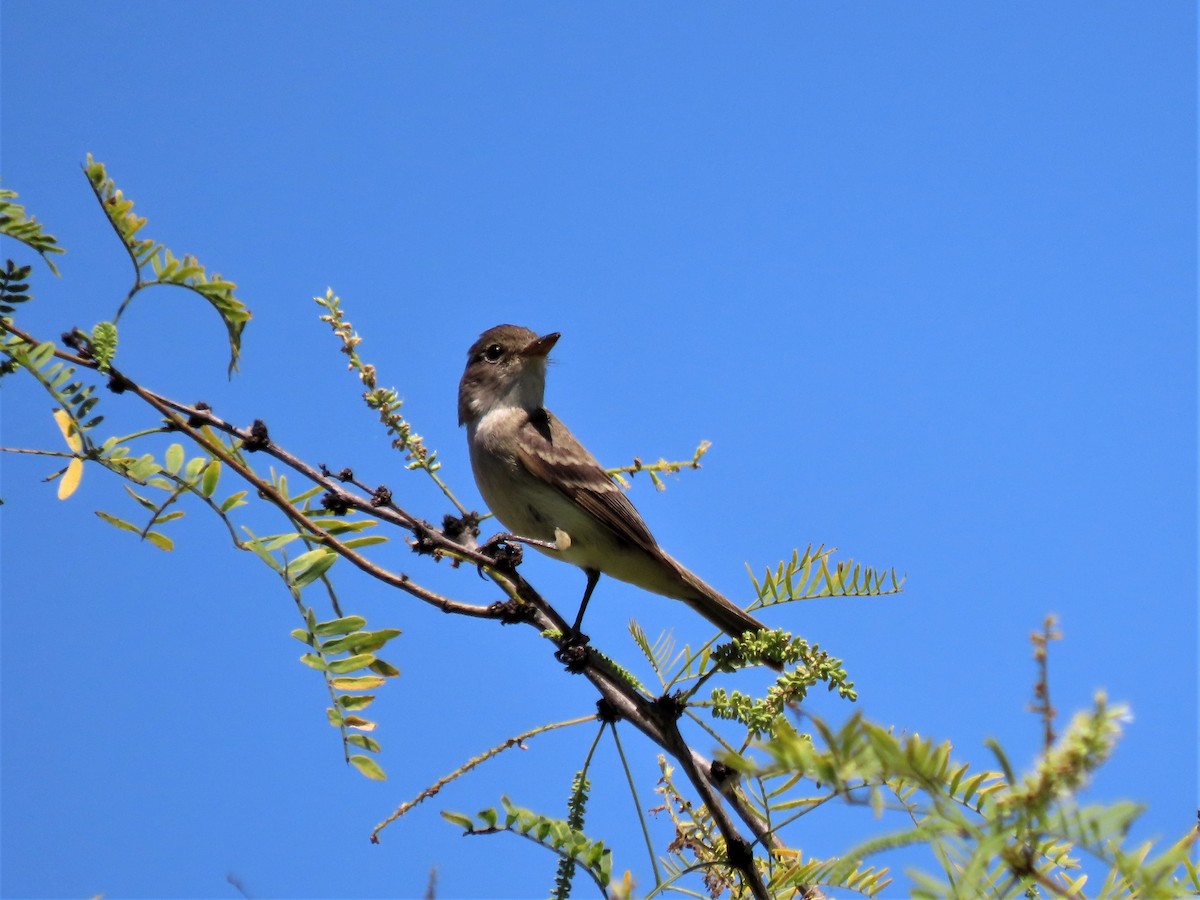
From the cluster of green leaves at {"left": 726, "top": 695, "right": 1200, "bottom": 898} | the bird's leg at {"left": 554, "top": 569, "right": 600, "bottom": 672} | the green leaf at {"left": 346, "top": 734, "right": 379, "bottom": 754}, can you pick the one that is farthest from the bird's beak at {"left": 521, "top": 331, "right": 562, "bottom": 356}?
the cluster of green leaves at {"left": 726, "top": 695, "right": 1200, "bottom": 898}

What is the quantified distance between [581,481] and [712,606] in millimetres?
935

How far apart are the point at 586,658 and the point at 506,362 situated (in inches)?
158

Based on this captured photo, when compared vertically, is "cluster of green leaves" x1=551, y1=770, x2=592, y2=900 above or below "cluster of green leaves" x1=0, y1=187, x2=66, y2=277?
below

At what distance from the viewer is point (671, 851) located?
109 inches

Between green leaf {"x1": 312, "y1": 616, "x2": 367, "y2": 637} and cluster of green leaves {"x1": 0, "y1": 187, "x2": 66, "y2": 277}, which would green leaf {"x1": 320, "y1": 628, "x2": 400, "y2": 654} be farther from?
cluster of green leaves {"x1": 0, "y1": 187, "x2": 66, "y2": 277}

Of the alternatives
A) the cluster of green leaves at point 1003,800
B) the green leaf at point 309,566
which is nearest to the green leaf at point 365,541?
the green leaf at point 309,566

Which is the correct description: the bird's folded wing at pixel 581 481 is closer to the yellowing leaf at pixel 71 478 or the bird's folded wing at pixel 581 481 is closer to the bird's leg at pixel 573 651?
the bird's leg at pixel 573 651

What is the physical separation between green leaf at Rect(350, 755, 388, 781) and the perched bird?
9.77 ft

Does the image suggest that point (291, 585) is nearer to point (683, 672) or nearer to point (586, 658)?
point (586, 658)

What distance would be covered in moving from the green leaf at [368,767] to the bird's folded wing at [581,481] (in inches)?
133

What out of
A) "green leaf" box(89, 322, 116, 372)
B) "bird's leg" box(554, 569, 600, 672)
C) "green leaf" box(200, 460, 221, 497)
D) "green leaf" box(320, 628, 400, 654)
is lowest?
"green leaf" box(320, 628, 400, 654)

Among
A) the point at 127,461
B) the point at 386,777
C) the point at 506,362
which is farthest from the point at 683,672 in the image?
the point at 506,362

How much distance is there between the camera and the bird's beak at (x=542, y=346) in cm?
624

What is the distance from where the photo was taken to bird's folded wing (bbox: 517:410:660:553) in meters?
5.52
